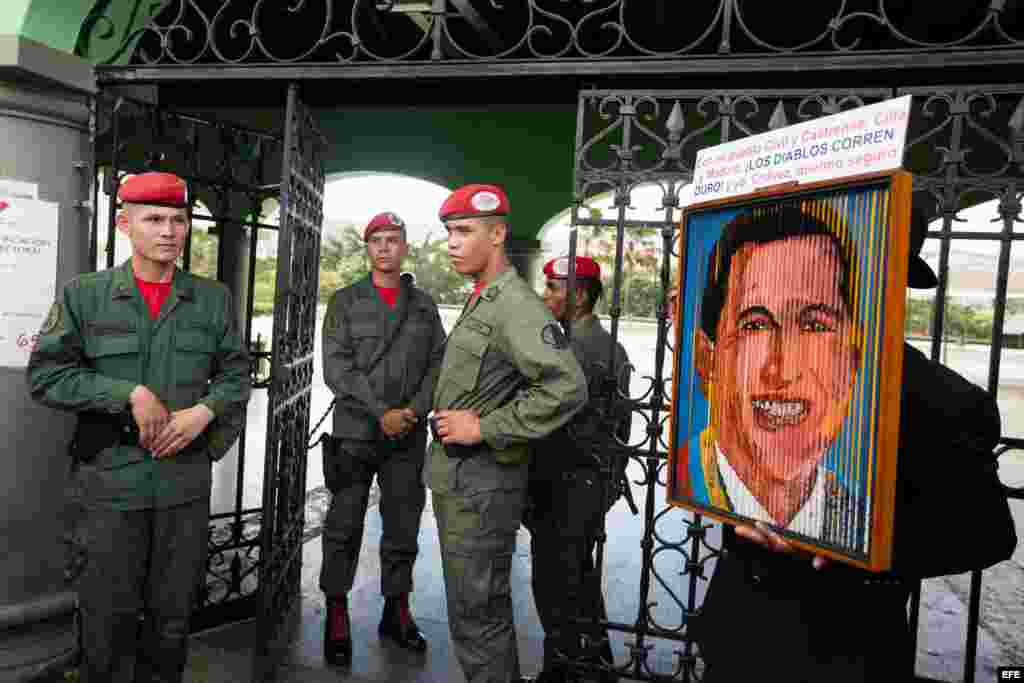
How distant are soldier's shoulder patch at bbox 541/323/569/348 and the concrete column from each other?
204 cm

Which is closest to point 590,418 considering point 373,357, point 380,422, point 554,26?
point 380,422

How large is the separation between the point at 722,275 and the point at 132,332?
2.07 meters

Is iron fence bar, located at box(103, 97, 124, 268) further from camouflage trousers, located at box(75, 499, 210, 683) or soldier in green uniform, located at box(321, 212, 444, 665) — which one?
camouflage trousers, located at box(75, 499, 210, 683)

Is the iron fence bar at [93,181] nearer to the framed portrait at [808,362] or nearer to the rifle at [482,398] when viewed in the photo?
the rifle at [482,398]

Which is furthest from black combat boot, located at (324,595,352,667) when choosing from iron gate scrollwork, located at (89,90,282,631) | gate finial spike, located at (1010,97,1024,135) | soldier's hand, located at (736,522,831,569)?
gate finial spike, located at (1010,97,1024,135)

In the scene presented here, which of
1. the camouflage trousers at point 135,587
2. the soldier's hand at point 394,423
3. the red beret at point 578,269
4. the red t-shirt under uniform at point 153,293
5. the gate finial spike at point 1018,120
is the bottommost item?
the camouflage trousers at point 135,587

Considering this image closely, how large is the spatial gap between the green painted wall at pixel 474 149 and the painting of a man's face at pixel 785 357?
24.5 ft

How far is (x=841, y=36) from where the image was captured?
218 inches

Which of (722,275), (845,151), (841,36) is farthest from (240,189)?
(841,36)

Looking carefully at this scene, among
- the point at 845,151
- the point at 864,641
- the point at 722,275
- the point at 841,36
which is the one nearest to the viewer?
the point at 845,151

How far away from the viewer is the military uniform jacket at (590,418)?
3068 millimetres

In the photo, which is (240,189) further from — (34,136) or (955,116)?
(955,116)

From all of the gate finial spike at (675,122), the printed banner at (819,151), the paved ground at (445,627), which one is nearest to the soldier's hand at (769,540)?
the printed banner at (819,151)

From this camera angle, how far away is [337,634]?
11.6 feet
